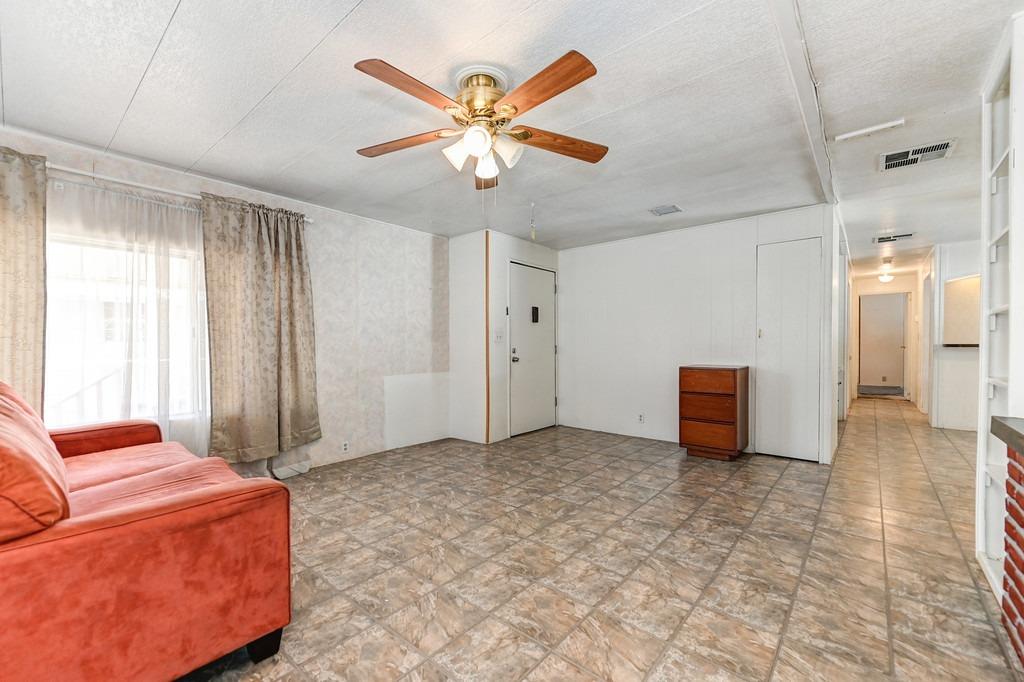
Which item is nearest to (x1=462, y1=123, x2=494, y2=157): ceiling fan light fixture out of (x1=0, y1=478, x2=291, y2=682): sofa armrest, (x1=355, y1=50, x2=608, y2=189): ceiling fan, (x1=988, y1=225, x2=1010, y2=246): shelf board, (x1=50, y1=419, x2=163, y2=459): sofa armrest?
(x1=355, y1=50, x2=608, y2=189): ceiling fan

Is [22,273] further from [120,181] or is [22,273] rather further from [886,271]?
[886,271]

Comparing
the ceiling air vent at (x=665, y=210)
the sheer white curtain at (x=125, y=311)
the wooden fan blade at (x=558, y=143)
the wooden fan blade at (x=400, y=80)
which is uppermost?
the ceiling air vent at (x=665, y=210)

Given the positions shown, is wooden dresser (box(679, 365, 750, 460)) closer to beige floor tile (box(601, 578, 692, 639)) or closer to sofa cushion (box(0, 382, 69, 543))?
beige floor tile (box(601, 578, 692, 639))

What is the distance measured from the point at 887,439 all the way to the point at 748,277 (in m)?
2.75

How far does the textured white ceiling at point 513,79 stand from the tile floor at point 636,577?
242 cm

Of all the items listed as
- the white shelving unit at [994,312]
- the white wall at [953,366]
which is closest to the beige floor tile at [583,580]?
the white shelving unit at [994,312]

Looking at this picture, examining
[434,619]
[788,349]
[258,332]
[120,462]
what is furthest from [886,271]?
[120,462]

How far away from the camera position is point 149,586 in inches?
52.1

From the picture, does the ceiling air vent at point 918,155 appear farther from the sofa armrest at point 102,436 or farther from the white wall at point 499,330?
the sofa armrest at point 102,436

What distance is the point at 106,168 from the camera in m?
2.96

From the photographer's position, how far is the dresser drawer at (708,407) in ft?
13.8

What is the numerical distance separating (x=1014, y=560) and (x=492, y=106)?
2779 millimetres

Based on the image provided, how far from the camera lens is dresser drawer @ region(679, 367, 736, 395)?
13.8 feet

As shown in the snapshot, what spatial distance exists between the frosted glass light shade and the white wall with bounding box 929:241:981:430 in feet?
23.1
